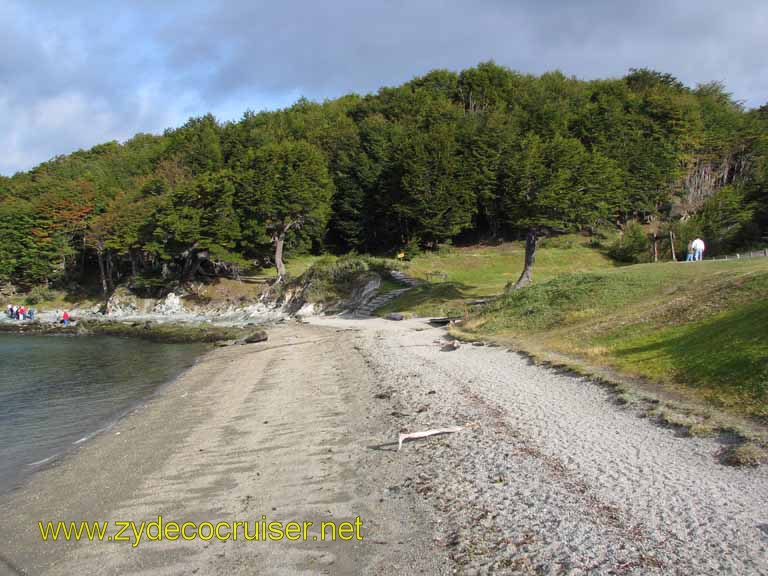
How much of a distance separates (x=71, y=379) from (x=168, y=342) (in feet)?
38.7

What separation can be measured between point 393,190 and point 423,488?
56.8m

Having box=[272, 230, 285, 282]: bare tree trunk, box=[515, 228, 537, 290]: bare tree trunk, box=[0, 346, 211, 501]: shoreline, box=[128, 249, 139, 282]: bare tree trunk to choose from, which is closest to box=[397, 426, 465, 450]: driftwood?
box=[0, 346, 211, 501]: shoreline

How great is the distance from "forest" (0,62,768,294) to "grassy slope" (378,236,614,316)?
3964mm

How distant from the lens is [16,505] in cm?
916

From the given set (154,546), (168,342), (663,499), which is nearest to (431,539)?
(663,499)

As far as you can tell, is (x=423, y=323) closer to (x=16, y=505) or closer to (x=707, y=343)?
(x=707, y=343)

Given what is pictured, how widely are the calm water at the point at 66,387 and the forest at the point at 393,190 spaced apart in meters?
23.0

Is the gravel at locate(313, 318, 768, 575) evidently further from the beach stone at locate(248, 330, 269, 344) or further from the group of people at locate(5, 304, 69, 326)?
the group of people at locate(5, 304, 69, 326)

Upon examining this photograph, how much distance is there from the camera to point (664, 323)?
16562mm

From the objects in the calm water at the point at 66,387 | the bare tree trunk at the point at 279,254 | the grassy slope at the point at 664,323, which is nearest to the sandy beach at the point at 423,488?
the calm water at the point at 66,387

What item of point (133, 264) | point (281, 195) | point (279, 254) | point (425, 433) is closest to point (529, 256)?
point (425, 433)

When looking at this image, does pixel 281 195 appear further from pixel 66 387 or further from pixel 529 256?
pixel 66 387

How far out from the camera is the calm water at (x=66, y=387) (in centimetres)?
Result: 1277

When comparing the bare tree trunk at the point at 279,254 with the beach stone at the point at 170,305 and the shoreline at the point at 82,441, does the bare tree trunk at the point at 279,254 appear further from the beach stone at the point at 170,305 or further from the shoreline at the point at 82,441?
the shoreline at the point at 82,441
